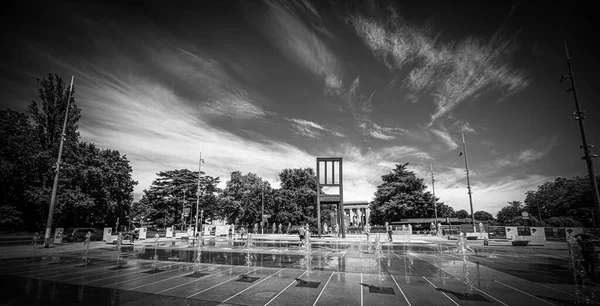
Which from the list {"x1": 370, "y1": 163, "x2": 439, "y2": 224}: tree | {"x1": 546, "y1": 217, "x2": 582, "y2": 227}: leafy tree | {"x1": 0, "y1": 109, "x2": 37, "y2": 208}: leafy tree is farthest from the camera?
{"x1": 370, "y1": 163, "x2": 439, "y2": 224}: tree

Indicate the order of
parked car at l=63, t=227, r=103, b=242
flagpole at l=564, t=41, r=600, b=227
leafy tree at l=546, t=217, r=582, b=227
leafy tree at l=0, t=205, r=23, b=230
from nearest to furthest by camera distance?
flagpole at l=564, t=41, r=600, b=227
parked car at l=63, t=227, r=103, b=242
leafy tree at l=0, t=205, r=23, b=230
leafy tree at l=546, t=217, r=582, b=227

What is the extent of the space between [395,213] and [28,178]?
6387 cm

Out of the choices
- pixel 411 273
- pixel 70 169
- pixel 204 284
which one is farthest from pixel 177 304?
pixel 70 169

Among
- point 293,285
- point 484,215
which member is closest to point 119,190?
point 293,285

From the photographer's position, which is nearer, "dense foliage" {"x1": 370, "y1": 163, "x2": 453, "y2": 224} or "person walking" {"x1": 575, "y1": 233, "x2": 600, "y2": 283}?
"person walking" {"x1": 575, "y1": 233, "x2": 600, "y2": 283}

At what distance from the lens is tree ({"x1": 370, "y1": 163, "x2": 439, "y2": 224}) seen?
189 ft

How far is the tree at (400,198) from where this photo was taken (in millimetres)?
57688

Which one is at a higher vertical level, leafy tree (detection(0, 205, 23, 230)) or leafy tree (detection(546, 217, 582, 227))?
leafy tree (detection(0, 205, 23, 230))

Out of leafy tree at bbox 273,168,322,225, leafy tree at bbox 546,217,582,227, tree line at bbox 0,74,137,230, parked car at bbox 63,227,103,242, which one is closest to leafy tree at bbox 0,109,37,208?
tree line at bbox 0,74,137,230

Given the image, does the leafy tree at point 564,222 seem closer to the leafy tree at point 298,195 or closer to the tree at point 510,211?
the leafy tree at point 298,195

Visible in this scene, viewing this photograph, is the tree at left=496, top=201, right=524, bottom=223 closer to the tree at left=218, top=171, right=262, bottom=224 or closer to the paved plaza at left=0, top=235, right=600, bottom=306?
the tree at left=218, top=171, right=262, bottom=224

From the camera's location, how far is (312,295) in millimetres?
7180

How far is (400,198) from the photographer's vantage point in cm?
5888

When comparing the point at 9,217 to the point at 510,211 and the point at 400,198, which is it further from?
the point at 510,211
